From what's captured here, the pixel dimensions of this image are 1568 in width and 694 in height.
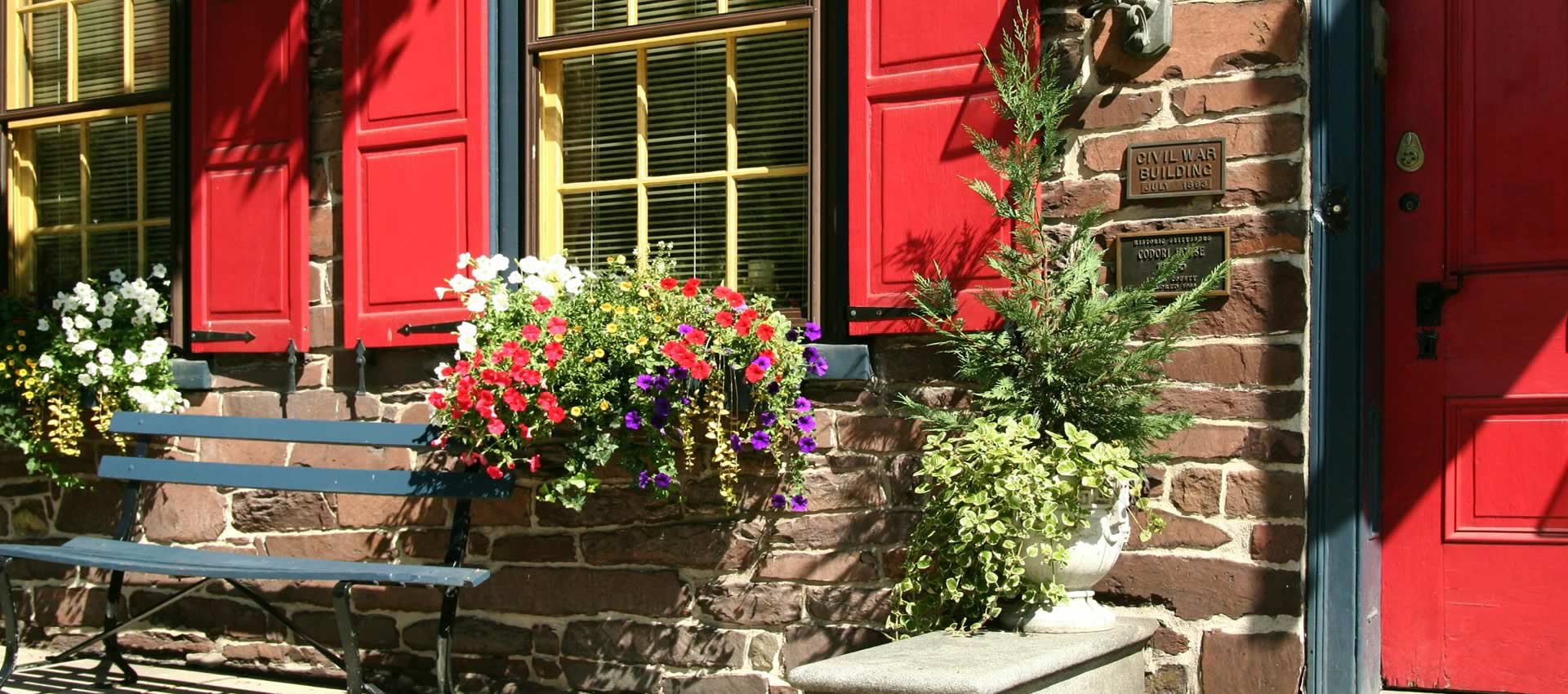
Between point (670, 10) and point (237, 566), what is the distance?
210 cm

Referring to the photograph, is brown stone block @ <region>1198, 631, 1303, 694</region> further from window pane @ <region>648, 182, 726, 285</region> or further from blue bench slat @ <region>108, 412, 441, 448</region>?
blue bench slat @ <region>108, 412, 441, 448</region>

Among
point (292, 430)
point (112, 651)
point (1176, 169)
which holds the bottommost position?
point (112, 651)

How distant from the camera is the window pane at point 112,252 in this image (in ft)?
18.6

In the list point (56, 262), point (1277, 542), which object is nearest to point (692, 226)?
point (1277, 542)

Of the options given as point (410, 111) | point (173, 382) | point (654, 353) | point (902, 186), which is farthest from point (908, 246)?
point (173, 382)

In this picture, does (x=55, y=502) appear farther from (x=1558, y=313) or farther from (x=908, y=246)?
(x=1558, y=313)

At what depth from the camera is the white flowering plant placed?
5.11 meters

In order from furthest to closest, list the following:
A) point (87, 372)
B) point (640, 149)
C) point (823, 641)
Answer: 1. point (87, 372)
2. point (640, 149)
3. point (823, 641)

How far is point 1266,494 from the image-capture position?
3.82m

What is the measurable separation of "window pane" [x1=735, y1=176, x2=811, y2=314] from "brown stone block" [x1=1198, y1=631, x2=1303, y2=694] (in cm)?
152

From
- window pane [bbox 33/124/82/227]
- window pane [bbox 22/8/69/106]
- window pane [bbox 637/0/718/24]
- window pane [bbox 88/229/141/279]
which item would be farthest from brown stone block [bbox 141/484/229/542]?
window pane [bbox 637/0/718/24]

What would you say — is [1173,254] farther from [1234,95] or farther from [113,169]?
[113,169]

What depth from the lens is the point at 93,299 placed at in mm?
5219

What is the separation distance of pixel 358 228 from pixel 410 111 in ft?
1.36
